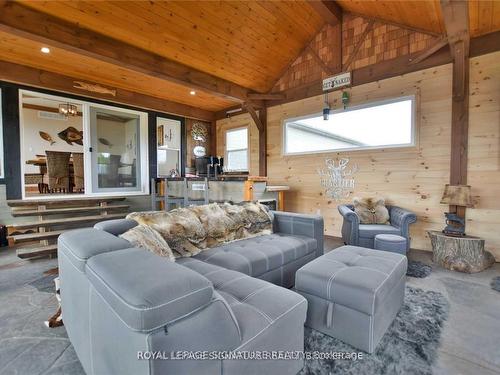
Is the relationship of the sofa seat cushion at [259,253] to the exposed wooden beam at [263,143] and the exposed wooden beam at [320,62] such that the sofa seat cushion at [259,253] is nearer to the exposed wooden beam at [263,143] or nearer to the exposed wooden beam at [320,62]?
the exposed wooden beam at [263,143]

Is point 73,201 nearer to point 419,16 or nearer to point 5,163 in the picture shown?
point 5,163

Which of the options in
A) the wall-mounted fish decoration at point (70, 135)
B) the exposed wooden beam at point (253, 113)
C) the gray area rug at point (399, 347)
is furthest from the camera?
the wall-mounted fish decoration at point (70, 135)

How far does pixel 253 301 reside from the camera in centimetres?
128

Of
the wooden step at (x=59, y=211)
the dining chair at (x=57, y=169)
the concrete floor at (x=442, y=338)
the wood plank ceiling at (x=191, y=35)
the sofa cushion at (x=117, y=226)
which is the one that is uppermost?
the wood plank ceiling at (x=191, y=35)

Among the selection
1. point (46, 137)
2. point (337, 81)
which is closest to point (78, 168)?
point (46, 137)

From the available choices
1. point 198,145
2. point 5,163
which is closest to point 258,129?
point 198,145

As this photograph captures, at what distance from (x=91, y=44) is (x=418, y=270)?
4.90 meters

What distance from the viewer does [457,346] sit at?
63.5 inches

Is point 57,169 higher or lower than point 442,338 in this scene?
higher

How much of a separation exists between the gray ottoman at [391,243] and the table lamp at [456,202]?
748mm

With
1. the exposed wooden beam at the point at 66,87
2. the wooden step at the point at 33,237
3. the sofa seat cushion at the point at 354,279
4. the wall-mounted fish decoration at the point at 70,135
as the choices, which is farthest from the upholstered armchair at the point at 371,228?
the wall-mounted fish decoration at the point at 70,135

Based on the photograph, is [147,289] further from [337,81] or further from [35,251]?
[337,81]

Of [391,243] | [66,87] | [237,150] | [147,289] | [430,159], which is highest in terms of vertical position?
[66,87]

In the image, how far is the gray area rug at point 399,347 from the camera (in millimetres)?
1420
